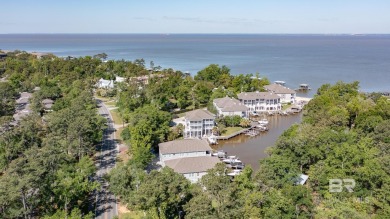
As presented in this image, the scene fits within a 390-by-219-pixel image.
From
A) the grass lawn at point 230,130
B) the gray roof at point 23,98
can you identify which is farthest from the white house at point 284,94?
the gray roof at point 23,98

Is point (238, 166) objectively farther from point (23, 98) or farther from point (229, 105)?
point (23, 98)

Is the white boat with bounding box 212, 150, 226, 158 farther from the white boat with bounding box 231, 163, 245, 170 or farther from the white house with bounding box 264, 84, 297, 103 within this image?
the white house with bounding box 264, 84, 297, 103

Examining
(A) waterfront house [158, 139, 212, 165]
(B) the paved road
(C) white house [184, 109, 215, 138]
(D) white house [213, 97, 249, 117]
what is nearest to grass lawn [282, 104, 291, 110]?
(D) white house [213, 97, 249, 117]

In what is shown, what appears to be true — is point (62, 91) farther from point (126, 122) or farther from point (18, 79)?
point (126, 122)

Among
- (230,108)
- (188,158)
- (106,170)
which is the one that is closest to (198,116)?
(230,108)

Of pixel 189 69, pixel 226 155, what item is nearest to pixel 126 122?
pixel 226 155
